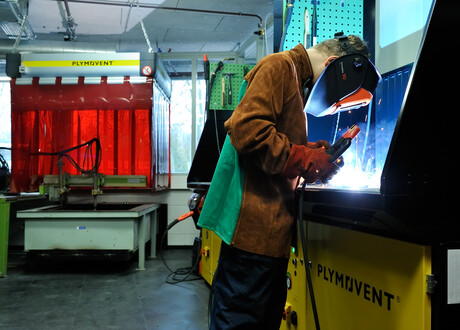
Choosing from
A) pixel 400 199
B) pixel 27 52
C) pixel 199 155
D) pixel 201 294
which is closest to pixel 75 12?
pixel 27 52

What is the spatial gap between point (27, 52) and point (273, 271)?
15.3 feet

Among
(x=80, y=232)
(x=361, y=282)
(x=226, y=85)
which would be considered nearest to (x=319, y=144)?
(x=361, y=282)

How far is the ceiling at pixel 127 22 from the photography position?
4.41 metres

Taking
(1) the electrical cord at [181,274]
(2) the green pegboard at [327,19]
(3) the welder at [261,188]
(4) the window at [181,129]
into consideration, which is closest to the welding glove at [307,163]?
(3) the welder at [261,188]

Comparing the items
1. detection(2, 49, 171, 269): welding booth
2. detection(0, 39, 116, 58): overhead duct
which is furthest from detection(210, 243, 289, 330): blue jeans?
detection(0, 39, 116, 58): overhead duct

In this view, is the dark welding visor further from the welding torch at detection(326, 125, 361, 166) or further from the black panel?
the black panel

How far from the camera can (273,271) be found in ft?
4.09

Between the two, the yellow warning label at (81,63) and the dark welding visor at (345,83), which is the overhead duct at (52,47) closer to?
the yellow warning label at (81,63)

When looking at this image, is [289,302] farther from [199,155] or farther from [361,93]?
[199,155]

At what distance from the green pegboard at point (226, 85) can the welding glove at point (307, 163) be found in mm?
2406

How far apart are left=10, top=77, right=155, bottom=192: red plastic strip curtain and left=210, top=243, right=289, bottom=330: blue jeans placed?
3.62m

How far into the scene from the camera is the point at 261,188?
1.25 m

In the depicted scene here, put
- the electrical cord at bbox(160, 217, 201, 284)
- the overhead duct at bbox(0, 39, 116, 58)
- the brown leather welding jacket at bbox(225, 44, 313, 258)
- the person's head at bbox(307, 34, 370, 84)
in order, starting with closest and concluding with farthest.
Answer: the brown leather welding jacket at bbox(225, 44, 313, 258) → the person's head at bbox(307, 34, 370, 84) → the electrical cord at bbox(160, 217, 201, 284) → the overhead duct at bbox(0, 39, 116, 58)

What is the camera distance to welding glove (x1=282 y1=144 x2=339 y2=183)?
1.16 m
